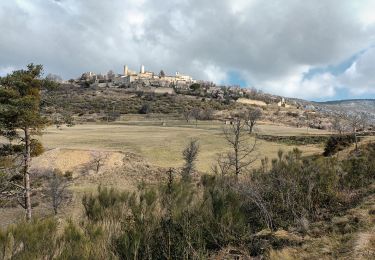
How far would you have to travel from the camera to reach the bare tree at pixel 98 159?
36884mm

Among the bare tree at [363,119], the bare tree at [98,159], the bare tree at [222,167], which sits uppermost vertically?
the bare tree at [363,119]

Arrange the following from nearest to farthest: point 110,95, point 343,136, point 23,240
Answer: point 23,240
point 343,136
point 110,95

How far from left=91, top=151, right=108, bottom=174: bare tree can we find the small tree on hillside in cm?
1687

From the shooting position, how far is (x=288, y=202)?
7.76 m

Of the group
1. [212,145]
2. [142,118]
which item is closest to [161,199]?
[212,145]

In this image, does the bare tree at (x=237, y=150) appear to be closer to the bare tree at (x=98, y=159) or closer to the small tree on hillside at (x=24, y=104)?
the small tree on hillside at (x=24, y=104)

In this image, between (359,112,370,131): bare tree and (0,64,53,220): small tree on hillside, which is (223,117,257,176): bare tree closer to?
(0,64,53,220): small tree on hillside

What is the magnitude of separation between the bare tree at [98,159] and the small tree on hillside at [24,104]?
16869mm

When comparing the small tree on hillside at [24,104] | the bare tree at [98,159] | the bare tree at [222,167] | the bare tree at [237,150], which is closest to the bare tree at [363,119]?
the bare tree at [237,150]

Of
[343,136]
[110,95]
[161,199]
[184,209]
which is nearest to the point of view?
[184,209]

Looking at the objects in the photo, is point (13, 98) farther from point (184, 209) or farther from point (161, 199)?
point (184, 209)

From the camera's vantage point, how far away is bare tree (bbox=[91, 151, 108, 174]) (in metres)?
36.9

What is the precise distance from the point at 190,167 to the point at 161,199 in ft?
78.2

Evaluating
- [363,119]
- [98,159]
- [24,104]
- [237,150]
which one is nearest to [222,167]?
[237,150]
